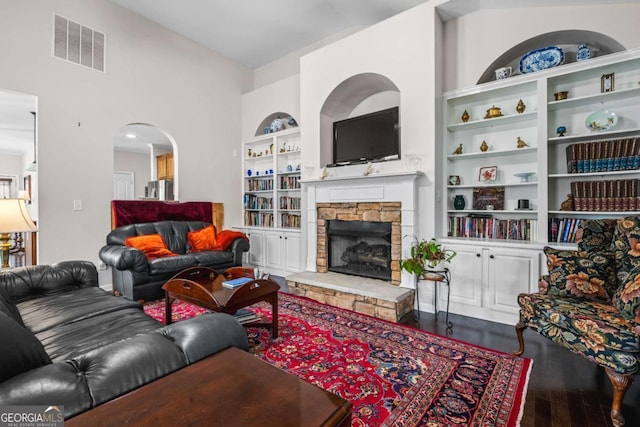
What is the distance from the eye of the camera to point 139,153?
884 centimetres

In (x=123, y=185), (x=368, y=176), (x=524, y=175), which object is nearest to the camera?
(x=524, y=175)

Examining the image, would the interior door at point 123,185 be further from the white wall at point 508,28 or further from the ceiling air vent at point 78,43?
the white wall at point 508,28

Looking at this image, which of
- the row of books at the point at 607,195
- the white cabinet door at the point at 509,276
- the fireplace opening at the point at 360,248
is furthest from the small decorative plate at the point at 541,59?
the fireplace opening at the point at 360,248

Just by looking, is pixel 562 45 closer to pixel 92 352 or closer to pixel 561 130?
pixel 561 130

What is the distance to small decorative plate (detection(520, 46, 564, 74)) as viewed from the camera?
9.82ft

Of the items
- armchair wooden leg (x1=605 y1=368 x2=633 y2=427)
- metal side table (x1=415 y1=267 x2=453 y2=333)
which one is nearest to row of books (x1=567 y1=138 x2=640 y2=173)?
metal side table (x1=415 y1=267 x2=453 y2=333)

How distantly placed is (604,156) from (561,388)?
2.09 metres

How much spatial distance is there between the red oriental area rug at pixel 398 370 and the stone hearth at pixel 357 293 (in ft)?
A: 0.56

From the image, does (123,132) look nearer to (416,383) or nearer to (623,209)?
(416,383)

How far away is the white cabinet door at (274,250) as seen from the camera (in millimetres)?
4836

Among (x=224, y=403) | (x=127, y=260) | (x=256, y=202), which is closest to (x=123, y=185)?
(x=256, y=202)

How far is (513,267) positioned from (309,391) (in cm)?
278

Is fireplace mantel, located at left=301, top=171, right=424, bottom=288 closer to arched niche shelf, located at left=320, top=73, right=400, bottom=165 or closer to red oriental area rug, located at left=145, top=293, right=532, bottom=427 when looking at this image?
arched niche shelf, located at left=320, top=73, right=400, bottom=165

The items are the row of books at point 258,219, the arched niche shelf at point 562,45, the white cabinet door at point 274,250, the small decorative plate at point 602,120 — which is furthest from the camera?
the row of books at point 258,219
